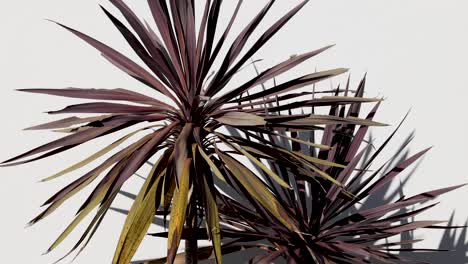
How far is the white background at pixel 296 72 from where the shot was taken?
271 cm

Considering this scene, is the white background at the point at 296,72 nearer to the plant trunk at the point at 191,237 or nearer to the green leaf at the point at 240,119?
the plant trunk at the point at 191,237

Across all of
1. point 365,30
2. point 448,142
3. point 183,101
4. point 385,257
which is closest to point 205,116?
point 183,101

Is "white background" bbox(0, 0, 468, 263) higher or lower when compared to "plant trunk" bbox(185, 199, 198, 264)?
higher

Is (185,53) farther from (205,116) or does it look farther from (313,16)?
(313,16)

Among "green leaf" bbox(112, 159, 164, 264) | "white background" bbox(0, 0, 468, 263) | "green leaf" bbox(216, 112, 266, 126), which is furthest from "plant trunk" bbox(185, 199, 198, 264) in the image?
"white background" bbox(0, 0, 468, 263)

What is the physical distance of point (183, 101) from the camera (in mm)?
2133

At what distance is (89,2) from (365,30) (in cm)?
117

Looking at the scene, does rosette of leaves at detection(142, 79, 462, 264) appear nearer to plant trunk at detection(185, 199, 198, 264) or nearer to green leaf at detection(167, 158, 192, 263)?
plant trunk at detection(185, 199, 198, 264)

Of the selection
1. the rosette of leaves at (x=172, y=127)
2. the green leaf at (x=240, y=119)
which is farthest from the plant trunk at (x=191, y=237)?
the green leaf at (x=240, y=119)

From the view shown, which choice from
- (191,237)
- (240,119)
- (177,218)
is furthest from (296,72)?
(177,218)

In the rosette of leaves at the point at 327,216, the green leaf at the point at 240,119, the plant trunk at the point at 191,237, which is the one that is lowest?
the plant trunk at the point at 191,237

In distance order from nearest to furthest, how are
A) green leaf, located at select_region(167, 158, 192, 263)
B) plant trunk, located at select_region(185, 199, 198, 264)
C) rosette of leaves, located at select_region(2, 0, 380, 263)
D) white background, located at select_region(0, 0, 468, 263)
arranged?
1. green leaf, located at select_region(167, 158, 192, 263)
2. rosette of leaves, located at select_region(2, 0, 380, 263)
3. plant trunk, located at select_region(185, 199, 198, 264)
4. white background, located at select_region(0, 0, 468, 263)

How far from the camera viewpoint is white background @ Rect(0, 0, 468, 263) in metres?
2.71

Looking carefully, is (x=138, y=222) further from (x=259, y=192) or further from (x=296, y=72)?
(x=296, y=72)
